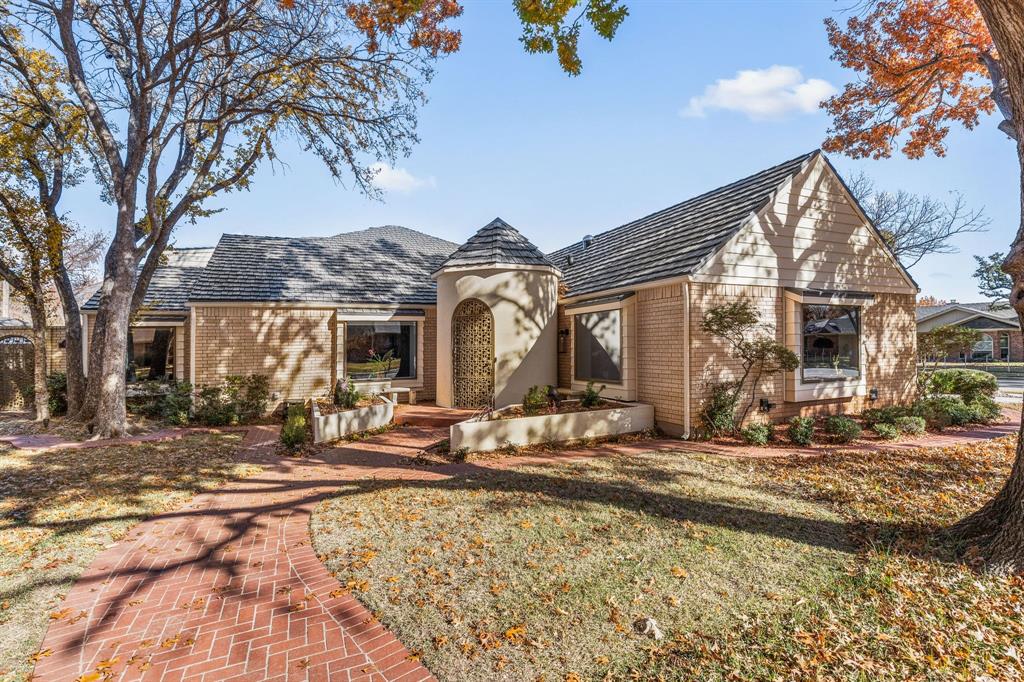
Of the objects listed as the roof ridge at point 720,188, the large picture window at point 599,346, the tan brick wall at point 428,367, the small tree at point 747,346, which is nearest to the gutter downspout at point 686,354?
the small tree at point 747,346

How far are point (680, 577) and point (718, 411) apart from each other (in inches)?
278

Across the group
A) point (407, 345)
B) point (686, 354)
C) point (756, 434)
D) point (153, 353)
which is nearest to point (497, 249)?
point (407, 345)

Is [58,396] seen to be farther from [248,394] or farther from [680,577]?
[680,577]

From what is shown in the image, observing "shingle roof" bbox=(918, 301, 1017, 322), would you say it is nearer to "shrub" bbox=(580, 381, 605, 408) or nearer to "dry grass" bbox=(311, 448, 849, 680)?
"shrub" bbox=(580, 381, 605, 408)

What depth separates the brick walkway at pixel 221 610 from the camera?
328cm

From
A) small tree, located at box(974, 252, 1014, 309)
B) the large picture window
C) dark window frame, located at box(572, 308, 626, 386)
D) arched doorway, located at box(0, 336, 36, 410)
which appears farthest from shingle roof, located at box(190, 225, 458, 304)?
small tree, located at box(974, 252, 1014, 309)

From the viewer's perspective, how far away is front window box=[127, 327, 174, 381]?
686 inches

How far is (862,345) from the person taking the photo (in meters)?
12.7

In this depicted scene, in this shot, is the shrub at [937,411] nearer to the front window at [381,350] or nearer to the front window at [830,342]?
the front window at [830,342]

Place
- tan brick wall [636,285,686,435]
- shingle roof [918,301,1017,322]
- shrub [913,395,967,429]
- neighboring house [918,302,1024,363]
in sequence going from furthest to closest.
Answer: shingle roof [918,301,1017,322] → neighboring house [918,302,1024,363] → shrub [913,395,967,429] → tan brick wall [636,285,686,435]

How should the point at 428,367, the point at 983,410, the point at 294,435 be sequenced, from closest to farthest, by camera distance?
the point at 294,435, the point at 983,410, the point at 428,367

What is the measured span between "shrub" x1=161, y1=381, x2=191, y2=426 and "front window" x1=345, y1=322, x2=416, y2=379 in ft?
15.4

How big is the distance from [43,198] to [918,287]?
86.3 feet

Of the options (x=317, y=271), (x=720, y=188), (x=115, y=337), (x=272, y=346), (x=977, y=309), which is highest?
(x=720, y=188)
